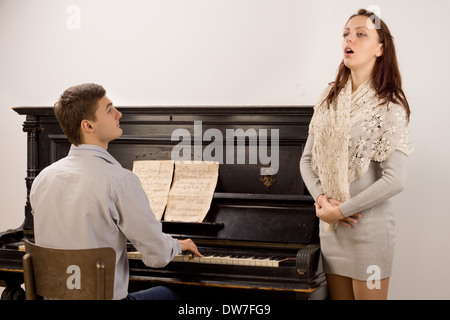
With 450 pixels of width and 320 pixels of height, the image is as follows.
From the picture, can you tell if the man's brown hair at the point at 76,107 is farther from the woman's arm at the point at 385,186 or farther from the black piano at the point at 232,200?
the woman's arm at the point at 385,186

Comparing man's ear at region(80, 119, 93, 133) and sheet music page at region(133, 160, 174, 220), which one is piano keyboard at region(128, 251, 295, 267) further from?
man's ear at region(80, 119, 93, 133)

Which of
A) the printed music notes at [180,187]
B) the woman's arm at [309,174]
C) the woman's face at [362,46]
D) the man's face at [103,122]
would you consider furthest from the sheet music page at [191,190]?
the woman's face at [362,46]

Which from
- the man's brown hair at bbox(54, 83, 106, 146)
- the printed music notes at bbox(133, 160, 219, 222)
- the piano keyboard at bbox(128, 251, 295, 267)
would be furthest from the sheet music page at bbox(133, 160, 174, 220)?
the man's brown hair at bbox(54, 83, 106, 146)

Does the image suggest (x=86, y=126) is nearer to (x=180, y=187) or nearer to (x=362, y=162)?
(x=180, y=187)

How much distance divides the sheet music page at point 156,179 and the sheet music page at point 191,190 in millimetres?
30

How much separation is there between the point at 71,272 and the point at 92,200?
251 mm

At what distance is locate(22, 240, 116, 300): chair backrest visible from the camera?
1945 mm

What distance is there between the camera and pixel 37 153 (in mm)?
3186

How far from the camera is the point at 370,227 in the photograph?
2.38 m

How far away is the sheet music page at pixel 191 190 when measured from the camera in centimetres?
285

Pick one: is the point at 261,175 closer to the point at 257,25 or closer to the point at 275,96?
the point at 275,96

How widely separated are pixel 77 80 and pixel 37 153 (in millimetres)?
933
